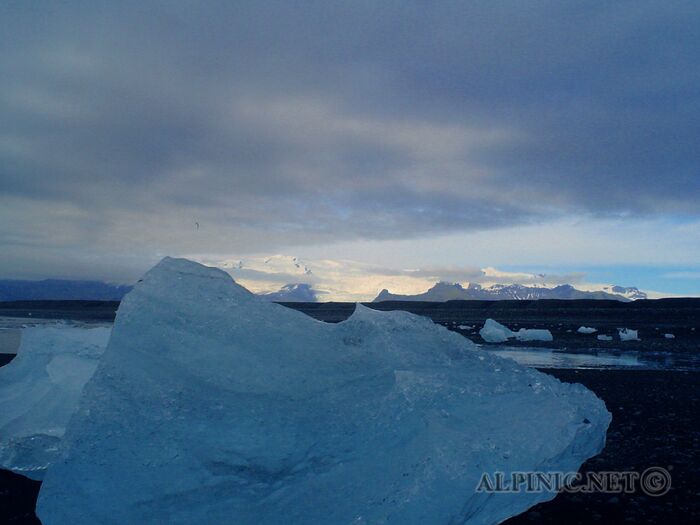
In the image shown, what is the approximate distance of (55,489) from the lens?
381 cm

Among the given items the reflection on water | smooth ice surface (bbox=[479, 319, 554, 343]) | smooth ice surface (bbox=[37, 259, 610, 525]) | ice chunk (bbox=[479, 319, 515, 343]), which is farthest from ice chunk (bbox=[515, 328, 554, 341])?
smooth ice surface (bbox=[37, 259, 610, 525])

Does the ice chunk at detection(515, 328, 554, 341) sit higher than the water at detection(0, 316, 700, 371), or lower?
higher

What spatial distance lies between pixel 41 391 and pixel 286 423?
5.08 metres

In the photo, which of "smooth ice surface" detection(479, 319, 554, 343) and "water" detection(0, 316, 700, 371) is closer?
"water" detection(0, 316, 700, 371)

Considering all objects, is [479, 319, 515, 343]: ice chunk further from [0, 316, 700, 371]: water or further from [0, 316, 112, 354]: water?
[0, 316, 112, 354]: water

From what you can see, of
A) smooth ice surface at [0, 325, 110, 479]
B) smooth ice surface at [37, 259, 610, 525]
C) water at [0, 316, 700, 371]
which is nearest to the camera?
smooth ice surface at [37, 259, 610, 525]

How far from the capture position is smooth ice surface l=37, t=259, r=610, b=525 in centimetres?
373

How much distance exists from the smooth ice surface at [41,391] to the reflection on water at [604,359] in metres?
9.69

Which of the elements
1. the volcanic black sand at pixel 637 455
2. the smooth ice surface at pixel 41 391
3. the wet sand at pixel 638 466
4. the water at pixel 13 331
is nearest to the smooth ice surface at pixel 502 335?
the volcanic black sand at pixel 637 455

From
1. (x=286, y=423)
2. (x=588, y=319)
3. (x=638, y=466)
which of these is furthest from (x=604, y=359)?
(x=588, y=319)

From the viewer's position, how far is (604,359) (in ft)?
54.0

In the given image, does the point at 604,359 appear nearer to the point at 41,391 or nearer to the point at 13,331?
the point at 41,391

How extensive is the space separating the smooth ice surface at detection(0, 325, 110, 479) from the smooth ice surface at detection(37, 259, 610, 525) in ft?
8.21

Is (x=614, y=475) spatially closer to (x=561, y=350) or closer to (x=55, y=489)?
(x=55, y=489)
